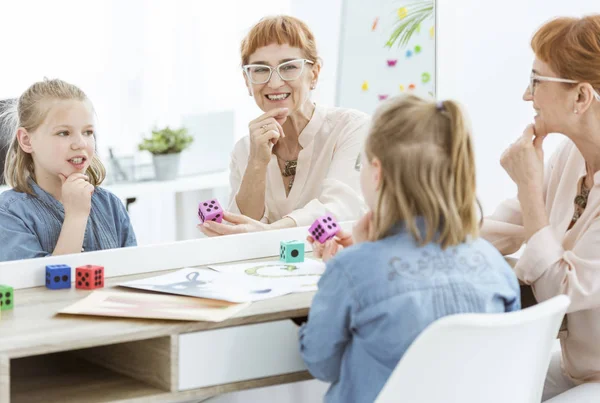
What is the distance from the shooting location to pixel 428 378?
115 centimetres

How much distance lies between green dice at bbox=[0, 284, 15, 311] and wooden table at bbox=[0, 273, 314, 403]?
0.01 metres

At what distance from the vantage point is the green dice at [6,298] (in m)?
1.36

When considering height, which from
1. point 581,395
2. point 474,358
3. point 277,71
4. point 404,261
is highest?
point 277,71

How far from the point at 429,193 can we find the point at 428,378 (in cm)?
25

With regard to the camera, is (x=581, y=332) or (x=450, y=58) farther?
(x=450, y=58)

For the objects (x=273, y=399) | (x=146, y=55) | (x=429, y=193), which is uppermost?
(x=146, y=55)

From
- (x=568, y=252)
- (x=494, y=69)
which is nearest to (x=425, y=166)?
(x=568, y=252)

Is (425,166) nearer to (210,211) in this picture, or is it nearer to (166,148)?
(210,211)

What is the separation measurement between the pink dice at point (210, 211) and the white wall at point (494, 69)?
907 millimetres

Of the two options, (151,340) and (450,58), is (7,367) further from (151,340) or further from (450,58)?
(450,58)

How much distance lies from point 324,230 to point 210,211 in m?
0.26

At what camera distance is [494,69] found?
2.77 m

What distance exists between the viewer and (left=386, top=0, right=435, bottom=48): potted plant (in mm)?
2127

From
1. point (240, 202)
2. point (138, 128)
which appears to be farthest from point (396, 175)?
point (138, 128)
